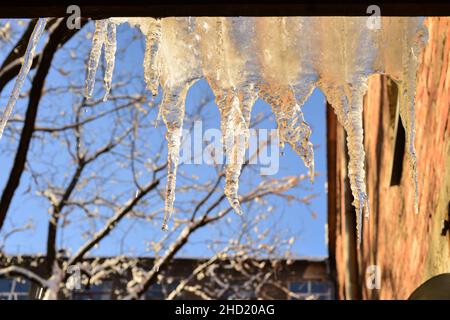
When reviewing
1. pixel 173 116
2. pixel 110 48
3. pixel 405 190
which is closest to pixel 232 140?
pixel 173 116

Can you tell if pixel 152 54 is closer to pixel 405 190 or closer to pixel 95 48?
pixel 95 48

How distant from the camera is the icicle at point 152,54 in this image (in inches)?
78.2

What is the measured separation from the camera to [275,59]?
2.02m

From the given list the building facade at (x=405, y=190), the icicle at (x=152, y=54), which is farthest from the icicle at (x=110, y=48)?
the building facade at (x=405, y=190)

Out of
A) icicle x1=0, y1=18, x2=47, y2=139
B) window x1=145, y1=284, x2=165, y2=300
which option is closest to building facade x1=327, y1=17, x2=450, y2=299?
icicle x1=0, y1=18, x2=47, y2=139

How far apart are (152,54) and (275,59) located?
0.45m

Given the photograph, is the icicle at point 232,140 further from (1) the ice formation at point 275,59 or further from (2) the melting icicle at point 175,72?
(2) the melting icicle at point 175,72

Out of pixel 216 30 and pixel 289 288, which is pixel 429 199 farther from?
pixel 289 288

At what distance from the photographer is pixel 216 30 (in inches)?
78.6
